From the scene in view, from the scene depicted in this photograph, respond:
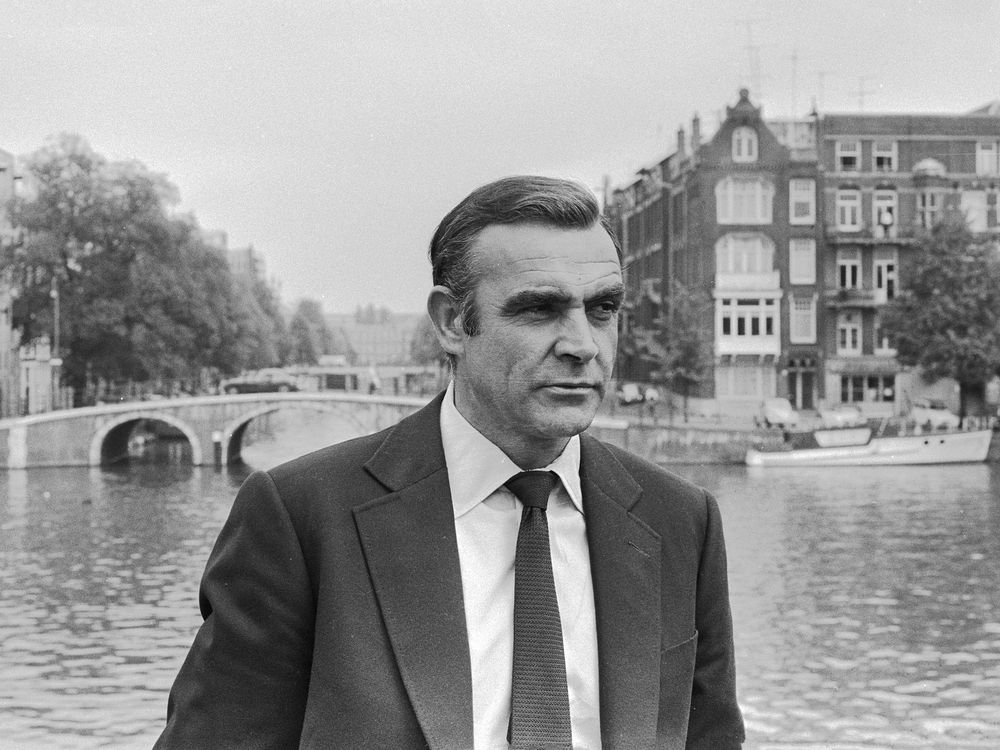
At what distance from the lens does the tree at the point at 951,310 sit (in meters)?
35.1

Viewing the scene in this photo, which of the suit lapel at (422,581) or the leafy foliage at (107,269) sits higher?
the leafy foliage at (107,269)

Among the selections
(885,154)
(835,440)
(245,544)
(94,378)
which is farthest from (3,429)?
(245,544)

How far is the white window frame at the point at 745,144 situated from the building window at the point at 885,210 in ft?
12.5

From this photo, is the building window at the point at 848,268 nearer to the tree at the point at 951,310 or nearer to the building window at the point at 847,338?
the building window at the point at 847,338

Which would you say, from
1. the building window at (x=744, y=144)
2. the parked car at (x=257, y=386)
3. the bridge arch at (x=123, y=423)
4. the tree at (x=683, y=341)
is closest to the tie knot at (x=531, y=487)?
the tree at (x=683, y=341)

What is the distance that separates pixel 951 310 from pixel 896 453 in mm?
4162

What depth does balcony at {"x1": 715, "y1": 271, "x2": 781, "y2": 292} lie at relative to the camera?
37.8 metres

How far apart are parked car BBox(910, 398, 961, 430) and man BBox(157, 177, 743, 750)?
34.4 meters

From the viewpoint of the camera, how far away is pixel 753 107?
37844 millimetres

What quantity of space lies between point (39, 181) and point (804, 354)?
2276 cm

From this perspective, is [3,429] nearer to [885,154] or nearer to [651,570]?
[885,154]

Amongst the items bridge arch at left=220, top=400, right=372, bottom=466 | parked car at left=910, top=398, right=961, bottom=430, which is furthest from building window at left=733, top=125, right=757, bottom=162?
bridge arch at left=220, top=400, right=372, bottom=466

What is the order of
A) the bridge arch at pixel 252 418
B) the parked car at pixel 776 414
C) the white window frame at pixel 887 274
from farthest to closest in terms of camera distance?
the white window frame at pixel 887 274
the bridge arch at pixel 252 418
the parked car at pixel 776 414

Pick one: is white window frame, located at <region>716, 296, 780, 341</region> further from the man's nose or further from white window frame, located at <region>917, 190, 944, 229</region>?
the man's nose
